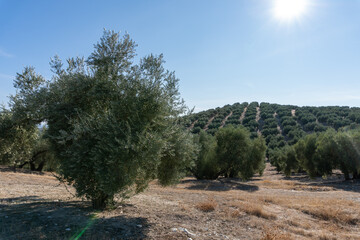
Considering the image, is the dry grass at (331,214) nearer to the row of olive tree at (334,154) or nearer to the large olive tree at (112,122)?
the large olive tree at (112,122)

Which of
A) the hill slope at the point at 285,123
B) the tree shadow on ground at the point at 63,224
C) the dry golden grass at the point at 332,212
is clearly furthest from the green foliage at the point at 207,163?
the hill slope at the point at 285,123

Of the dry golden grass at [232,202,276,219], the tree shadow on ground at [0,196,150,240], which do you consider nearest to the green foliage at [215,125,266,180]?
the dry golden grass at [232,202,276,219]

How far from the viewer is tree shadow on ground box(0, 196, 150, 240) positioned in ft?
24.4

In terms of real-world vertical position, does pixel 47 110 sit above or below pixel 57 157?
above

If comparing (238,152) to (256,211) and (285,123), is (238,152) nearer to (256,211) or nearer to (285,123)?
(256,211)

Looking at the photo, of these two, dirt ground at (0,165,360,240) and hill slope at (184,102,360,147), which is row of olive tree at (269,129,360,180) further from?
hill slope at (184,102,360,147)

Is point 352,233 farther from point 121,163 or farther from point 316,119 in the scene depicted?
point 316,119

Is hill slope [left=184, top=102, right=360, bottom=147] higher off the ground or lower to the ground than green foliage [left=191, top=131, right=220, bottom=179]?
higher

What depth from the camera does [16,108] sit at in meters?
11.6

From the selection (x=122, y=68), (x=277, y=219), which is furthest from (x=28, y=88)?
(x=277, y=219)

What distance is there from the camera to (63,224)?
8391 mm

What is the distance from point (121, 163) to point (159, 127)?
2408 mm

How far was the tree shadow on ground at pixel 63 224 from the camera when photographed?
24.4ft

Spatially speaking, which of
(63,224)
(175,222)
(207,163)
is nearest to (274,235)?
(175,222)
